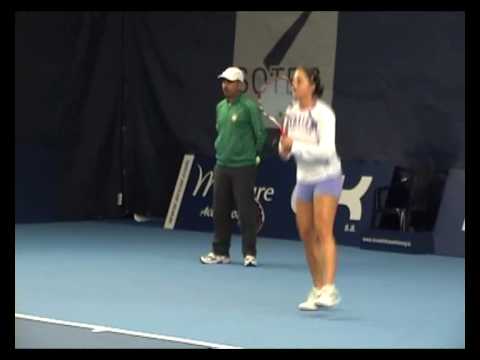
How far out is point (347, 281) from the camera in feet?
22.5

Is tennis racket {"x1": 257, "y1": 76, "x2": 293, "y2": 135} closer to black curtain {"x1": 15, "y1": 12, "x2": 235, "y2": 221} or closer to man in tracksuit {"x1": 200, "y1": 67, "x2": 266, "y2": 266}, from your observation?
black curtain {"x1": 15, "y1": 12, "x2": 235, "y2": 221}

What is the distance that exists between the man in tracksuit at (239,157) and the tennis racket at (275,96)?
2490 mm

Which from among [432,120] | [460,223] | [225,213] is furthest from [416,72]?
[225,213]

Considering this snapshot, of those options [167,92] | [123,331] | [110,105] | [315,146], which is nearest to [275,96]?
[167,92]

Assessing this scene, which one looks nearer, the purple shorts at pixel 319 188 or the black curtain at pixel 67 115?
the purple shorts at pixel 319 188

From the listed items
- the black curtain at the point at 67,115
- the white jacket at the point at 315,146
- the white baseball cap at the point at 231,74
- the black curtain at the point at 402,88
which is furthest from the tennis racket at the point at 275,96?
the white jacket at the point at 315,146

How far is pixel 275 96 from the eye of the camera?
32.5ft

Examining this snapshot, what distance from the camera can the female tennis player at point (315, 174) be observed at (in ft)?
17.4

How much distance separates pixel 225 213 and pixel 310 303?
6.71ft

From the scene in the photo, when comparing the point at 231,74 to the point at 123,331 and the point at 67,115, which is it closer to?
the point at 123,331

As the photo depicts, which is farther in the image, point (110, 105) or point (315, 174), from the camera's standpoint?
point (110, 105)

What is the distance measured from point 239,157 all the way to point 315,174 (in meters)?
2.04

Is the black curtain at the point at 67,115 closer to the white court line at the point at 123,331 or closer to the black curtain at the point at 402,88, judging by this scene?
the black curtain at the point at 402,88
